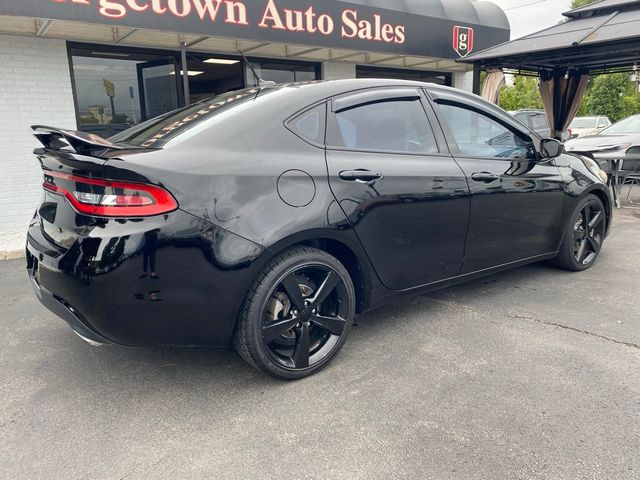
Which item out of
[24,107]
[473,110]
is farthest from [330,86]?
[24,107]

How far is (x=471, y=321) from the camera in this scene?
348cm

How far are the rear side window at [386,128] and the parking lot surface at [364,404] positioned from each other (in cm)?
122

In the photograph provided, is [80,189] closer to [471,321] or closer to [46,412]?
[46,412]

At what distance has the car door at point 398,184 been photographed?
112 inches

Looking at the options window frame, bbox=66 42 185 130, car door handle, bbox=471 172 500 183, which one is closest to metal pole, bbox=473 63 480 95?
window frame, bbox=66 42 185 130

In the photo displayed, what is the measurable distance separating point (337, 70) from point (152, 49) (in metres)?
3.60

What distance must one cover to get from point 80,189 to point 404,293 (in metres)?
1.95

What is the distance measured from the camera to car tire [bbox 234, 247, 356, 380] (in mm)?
2516

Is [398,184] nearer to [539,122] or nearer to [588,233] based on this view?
[588,233]

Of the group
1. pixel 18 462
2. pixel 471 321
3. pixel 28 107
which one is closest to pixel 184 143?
pixel 18 462

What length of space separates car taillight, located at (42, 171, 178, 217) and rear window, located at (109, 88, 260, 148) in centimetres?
35

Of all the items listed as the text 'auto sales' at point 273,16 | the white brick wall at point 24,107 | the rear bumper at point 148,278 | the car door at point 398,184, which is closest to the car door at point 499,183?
the car door at point 398,184

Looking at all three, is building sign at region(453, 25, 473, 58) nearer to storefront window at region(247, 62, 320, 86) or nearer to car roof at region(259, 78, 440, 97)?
storefront window at region(247, 62, 320, 86)

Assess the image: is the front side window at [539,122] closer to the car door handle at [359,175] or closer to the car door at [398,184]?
the car door at [398,184]
